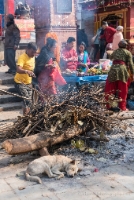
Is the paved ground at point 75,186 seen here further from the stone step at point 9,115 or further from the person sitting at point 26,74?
the stone step at point 9,115

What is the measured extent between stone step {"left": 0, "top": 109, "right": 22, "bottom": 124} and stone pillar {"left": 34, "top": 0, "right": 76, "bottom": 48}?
3.64m

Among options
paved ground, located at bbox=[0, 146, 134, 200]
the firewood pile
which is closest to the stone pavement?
paved ground, located at bbox=[0, 146, 134, 200]

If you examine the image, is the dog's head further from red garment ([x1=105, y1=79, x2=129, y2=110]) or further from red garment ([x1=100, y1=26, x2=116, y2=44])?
red garment ([x1=100, y1=26, x2=116, y2=44])

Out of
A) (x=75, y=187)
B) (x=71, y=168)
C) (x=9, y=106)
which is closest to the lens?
(x=75, y=187)

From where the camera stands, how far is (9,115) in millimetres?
8945

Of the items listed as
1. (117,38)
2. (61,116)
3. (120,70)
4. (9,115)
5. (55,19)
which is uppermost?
(55,19)

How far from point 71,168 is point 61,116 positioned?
1.14 metres

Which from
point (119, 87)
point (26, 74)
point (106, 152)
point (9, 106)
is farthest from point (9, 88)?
point (106, 152)

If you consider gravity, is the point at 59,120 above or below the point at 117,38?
below

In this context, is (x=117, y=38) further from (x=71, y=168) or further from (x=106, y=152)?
(x=71, y=168)

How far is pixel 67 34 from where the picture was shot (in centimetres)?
1204

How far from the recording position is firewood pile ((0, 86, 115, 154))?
235 inches

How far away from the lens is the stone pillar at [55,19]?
459 inches

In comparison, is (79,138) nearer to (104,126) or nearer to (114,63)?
(104,126)
